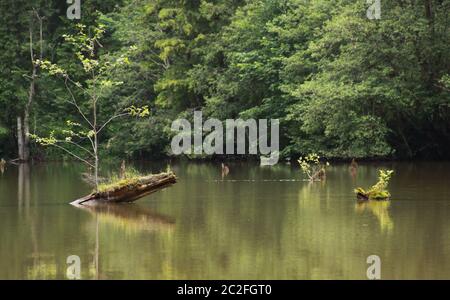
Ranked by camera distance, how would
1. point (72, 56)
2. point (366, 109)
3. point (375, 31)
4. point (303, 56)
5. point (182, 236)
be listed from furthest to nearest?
1. point (72, 56)
2. point (303, 56)
3. point (366, 109)
4. point (375, 31)
5. point (182, 236)

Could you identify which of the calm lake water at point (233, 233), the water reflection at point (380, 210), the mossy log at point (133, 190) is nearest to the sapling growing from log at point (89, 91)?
the mossy log at point (133, 190)

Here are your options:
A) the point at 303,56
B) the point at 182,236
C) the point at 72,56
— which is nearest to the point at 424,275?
the point at 182,236

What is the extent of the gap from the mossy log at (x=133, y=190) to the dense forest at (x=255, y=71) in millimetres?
16948

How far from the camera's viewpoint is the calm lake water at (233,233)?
14766mm

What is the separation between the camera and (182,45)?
52.0m

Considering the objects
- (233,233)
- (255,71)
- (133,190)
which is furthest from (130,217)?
(255,71)

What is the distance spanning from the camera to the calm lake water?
14.8 metres

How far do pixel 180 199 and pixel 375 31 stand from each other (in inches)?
714

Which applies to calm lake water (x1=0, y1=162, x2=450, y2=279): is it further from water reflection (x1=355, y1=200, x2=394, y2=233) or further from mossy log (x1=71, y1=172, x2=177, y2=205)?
mossy log (x1=71, y1=172, x2=177, y2=205)

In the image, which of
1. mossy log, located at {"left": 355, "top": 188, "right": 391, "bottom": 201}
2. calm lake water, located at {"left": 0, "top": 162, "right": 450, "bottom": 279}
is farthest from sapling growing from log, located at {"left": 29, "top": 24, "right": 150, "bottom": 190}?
mossy log, located at {"left": 355, "top": 188, "right": 391, "bottom": 201}

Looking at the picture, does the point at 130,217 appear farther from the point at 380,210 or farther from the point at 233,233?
the point at 380,210

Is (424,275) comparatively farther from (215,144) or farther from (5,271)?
(215,144)

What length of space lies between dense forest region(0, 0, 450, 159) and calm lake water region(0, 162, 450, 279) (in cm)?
1247

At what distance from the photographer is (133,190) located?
24.3 m
